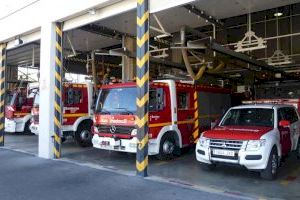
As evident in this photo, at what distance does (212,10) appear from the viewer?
1029 centimetres

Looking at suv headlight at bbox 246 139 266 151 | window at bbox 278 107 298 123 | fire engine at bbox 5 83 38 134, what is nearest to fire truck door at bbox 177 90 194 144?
window at bbox 278 107 298 123

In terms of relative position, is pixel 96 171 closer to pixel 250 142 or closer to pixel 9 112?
pixel 250 142

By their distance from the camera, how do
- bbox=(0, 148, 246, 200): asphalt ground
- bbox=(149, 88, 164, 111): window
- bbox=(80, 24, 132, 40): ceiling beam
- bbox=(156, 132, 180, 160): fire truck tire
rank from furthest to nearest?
bbox=(80, 24, 132, 40): ceiling beam
bbox=(156, 132, 180, 160): fire truck tire
bbox=(149, 88, 164, 111): window
bbox=(0, 148, 246, 200): asphalt ground

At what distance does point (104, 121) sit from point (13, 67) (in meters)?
15.9

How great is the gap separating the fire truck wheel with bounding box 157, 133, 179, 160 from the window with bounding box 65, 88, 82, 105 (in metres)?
4.41

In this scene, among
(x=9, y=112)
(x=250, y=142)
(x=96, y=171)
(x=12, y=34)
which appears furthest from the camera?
(x=9, y=112)

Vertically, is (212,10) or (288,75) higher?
(212,10)

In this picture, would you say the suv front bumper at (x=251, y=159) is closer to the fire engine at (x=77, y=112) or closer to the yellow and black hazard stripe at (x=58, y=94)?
the yellow and black hazard stripe at (x=58, y=94)

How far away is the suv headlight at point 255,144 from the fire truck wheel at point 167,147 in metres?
2.95

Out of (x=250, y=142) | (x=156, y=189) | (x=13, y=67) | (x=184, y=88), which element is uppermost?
(x=13, y=67)

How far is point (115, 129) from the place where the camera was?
32.3 ft

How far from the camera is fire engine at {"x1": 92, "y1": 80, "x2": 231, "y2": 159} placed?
9688 mm

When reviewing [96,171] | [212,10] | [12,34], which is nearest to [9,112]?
[12,34]

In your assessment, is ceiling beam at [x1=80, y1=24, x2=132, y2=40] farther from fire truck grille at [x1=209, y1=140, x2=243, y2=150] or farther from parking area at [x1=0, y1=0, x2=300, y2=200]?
fire truck grille at [x1=209, y1=140, x2=243, y2=150]
